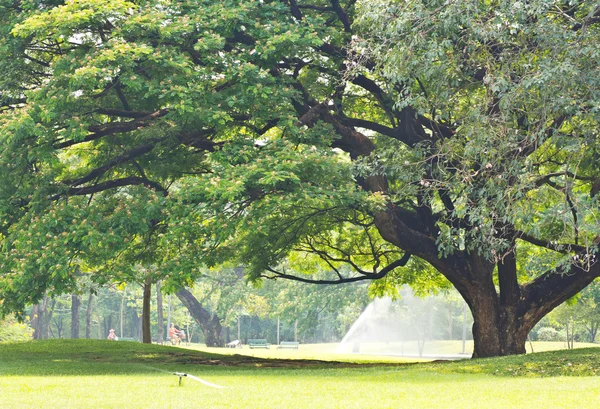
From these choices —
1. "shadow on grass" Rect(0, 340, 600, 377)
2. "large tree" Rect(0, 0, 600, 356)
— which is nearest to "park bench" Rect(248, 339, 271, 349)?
"shadow on grass" Rect(0, 340, 600, 377)

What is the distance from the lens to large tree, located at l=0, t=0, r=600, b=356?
14195mm

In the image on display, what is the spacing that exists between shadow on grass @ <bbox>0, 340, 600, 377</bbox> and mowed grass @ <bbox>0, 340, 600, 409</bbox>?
35mm

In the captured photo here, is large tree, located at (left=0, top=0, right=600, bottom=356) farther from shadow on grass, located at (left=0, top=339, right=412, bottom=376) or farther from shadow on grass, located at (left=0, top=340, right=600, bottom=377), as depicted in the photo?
shadow on grass, located at (left=0, top=340, right=600, bottom=377)

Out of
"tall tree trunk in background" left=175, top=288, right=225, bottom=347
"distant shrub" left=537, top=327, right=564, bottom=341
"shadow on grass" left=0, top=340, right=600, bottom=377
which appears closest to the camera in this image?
"shadow on grass" left=0, top=340, right=600, bottom=377

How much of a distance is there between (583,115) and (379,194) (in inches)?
214

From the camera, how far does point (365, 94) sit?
2306 cm

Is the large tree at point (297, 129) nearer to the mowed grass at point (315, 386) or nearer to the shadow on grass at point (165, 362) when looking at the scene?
the shadow on grass at point (165, 362)

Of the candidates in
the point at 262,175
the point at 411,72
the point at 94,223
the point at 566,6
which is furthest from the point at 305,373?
the point at 566,6

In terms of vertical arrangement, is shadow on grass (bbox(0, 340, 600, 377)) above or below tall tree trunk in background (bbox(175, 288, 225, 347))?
below

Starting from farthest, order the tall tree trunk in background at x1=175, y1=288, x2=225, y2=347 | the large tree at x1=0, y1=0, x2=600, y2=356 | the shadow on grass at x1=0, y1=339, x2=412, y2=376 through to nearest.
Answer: the tall tree trunk in background at x1=175, y1=288, x2=225, y2=347
the shadow on grass at x1=0, y1=339, x2=412, y2=376
the large tree at x1=0, y1=0, x2=600, y2=356

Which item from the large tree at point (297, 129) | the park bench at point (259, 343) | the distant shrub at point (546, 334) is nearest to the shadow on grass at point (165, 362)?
the large tree at point (297, 129)

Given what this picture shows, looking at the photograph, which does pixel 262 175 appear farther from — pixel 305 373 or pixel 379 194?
pixel 305 373

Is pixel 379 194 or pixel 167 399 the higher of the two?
pixel 379 194

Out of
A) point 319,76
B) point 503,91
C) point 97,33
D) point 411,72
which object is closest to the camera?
point 503,91
